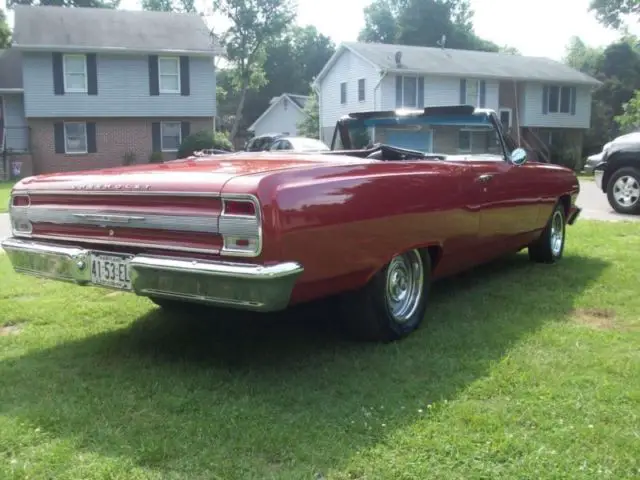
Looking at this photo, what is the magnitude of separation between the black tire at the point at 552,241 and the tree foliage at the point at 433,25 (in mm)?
56635

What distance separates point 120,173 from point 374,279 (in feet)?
5.01

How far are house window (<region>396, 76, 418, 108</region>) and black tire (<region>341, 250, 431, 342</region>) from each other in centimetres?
2872

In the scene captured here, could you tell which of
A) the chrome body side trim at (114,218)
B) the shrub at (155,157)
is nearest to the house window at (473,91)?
the shrub at (155,157)

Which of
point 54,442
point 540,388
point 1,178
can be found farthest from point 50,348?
point 1,178

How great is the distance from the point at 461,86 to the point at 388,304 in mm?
31400

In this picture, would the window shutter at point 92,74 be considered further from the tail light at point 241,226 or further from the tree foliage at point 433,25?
the tree foliage at point 433,25

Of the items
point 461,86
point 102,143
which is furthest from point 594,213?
point 461,86

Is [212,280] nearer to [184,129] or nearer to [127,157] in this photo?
[127,157]

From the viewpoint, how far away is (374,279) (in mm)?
4066

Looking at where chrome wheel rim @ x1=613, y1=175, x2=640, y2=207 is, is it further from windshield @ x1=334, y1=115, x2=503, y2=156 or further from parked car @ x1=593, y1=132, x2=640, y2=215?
windshield @ x1=334, y1=115, x2=503, y2=156

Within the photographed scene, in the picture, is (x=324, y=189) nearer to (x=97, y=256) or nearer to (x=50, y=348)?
(x=97, y=256)

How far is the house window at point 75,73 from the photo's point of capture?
87.5ft

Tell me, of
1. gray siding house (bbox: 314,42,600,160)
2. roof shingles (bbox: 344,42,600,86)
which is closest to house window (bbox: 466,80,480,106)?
gray siding house (bbox: 314,42,600,160)

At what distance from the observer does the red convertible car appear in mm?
3346
